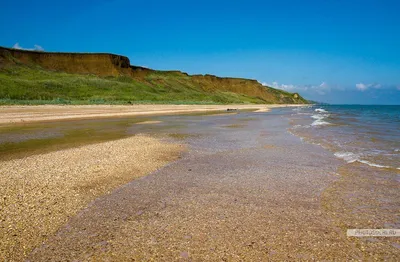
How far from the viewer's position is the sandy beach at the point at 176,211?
4.08 m

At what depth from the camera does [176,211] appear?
5.50 meters

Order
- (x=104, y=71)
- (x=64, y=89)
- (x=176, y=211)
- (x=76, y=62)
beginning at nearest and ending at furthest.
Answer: (x=176, y=211) → (x=64, y=89) → (x=76, y=62) → (x=104, y=71)

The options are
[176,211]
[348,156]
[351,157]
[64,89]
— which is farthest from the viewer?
[64,89]

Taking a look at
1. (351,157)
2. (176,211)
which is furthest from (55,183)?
(351,157)

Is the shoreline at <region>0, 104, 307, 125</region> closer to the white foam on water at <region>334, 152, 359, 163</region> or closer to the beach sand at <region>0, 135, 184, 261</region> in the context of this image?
the beach sand at <region>0, 135, 184, 261</region>

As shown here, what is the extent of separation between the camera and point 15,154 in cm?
1121

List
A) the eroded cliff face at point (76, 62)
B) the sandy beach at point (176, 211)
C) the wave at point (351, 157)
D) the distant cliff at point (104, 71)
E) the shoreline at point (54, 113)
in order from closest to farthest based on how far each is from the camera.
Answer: the sandy beach at point (176, 211), the wave at point (351, 157), the shoreline at point (54, 113), the distant cliff at point (104, 71), the eroded cliff face at point (76, 62)

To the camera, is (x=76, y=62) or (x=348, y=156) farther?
(x=76, y=62)

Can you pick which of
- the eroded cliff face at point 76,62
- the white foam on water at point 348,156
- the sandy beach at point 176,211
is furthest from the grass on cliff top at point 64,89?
the white foam on water at point 348,156

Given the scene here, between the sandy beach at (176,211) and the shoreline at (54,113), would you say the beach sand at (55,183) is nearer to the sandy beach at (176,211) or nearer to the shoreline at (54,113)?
the sandy beach at (176,211)

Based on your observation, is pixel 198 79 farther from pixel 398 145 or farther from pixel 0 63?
pixel 398 145

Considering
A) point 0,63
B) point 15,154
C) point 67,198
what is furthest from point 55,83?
point 67,198

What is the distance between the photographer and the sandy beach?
408 centimetres

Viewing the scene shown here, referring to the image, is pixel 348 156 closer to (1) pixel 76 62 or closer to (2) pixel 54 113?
(2) pixel 54 113
